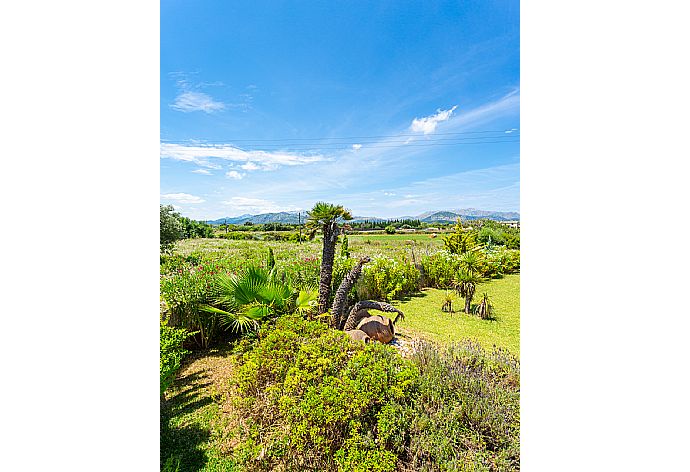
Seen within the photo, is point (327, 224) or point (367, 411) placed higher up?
point (327, 224)

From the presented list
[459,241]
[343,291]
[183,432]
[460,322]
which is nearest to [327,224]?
[343,291]

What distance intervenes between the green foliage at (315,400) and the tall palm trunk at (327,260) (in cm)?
109

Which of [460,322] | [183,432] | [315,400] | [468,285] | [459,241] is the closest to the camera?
[315,400]

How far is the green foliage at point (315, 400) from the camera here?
50.6 inches

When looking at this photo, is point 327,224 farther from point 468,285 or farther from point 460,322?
point 468,285

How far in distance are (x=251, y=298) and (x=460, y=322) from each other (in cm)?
273

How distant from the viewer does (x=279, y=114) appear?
2883mm

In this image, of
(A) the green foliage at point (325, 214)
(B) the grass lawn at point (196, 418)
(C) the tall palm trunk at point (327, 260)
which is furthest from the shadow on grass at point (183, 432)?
(A) the green foliage at point (325, 214)

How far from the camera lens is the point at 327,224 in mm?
2781

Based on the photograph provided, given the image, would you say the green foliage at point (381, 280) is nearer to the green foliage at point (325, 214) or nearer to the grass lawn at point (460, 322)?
the grass lawn at point (460, 322)
